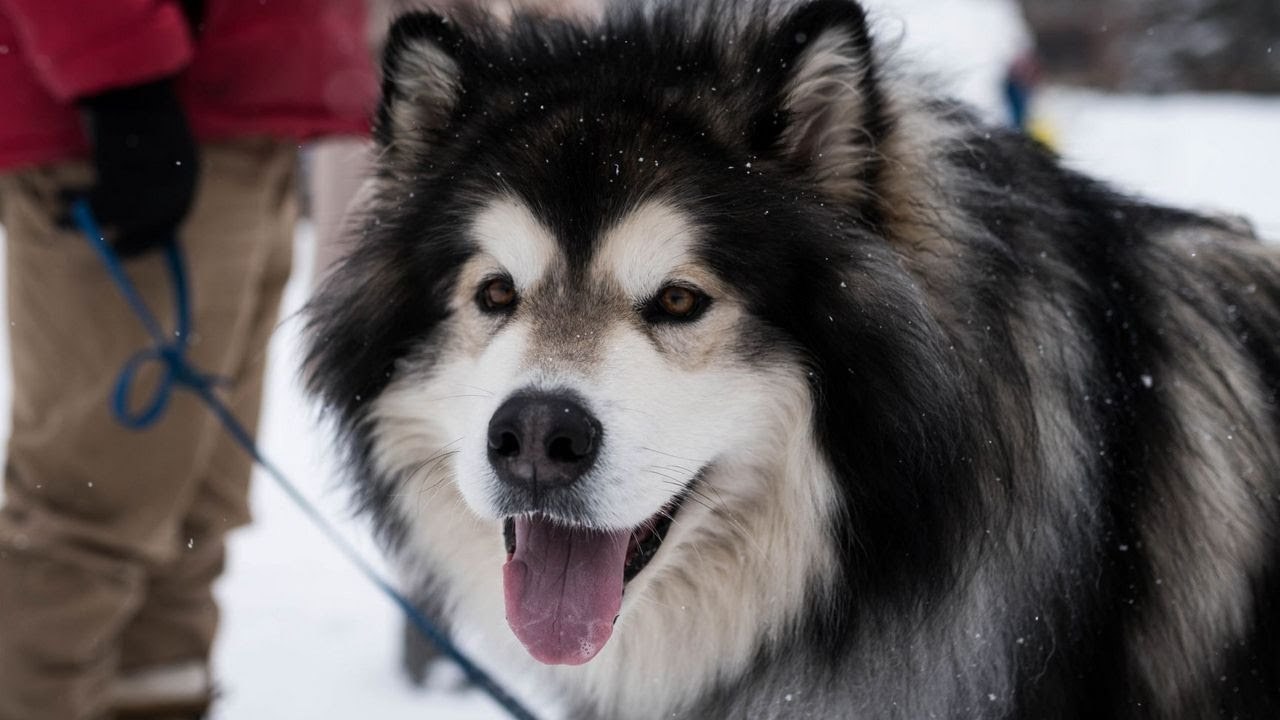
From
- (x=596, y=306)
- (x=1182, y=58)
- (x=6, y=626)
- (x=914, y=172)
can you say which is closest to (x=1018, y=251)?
(x=914, y=172)

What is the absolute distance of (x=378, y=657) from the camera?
10.3 feet

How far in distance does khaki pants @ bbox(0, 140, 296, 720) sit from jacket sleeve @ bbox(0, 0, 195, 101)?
263 mm

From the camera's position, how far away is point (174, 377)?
226cm

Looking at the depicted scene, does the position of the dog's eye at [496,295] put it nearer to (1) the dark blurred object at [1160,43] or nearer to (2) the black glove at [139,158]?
(2) the black glove at [139,158]

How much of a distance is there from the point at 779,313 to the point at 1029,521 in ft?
1.69

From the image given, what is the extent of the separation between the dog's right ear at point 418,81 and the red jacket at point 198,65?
0.46 m

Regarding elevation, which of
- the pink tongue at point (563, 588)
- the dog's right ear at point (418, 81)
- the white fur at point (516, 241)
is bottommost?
the pink tongue at point (563, 588)

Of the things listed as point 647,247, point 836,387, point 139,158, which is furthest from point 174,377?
point 836,387

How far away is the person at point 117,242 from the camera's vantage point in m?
2.12

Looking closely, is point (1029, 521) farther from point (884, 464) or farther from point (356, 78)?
point (356, 78)

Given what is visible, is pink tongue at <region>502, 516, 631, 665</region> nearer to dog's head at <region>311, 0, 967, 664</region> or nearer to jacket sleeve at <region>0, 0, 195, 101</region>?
dog's head at <region>311, 0, 967, 664</region>

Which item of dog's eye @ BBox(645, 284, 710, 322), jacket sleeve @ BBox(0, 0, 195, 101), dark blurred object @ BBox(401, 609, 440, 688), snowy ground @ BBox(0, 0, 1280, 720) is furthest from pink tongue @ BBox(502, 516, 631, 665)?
dark blurred object @ BBox(401, 609, 440, 688)

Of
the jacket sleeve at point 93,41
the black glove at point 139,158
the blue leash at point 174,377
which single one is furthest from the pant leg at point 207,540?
the jacket sleeve at point 93,41

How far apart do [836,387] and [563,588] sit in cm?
53
